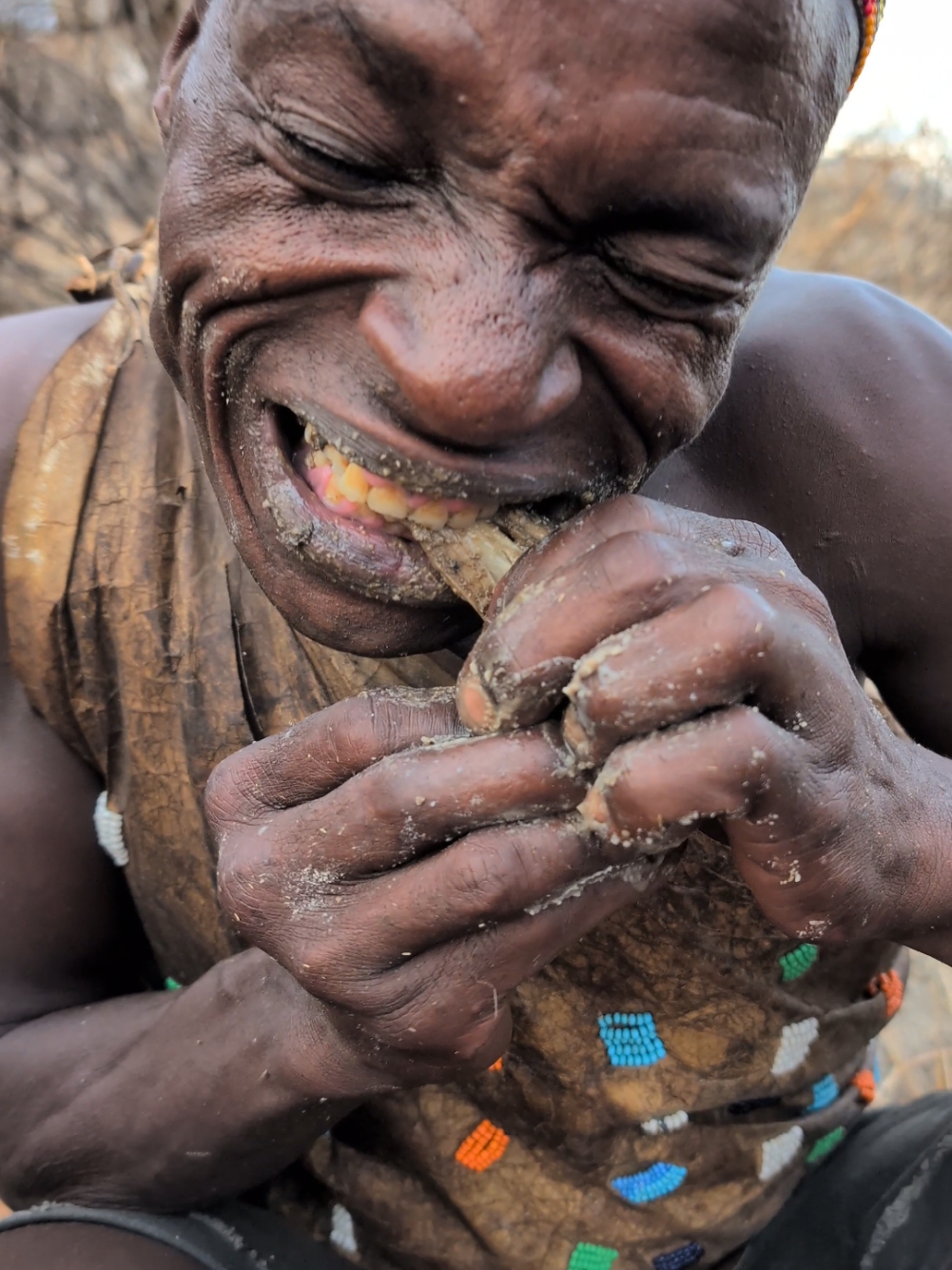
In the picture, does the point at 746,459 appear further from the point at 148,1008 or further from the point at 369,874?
the point at 148,1008

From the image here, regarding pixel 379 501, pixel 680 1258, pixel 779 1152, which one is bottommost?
pixel 680 1258

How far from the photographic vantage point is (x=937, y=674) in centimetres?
146

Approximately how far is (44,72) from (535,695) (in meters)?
5.13

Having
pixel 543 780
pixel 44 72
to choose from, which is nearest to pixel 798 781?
pixel 543 780

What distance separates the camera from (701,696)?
70 centimetres

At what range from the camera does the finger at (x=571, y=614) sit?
745mm

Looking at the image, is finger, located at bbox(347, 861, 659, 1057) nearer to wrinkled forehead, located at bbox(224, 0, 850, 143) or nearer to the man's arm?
the man's arm

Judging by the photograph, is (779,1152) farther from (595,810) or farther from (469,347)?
(469,347)

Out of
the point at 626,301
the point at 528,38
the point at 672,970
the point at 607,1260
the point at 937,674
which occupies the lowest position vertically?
the point at 607,1260

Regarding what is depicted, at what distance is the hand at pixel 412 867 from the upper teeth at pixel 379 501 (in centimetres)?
20

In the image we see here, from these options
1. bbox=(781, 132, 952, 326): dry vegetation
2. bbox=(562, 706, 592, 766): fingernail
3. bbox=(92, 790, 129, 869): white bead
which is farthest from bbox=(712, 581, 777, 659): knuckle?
bbox=(781, 132, 952, 326): dry vegetation

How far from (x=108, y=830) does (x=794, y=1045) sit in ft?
3.67

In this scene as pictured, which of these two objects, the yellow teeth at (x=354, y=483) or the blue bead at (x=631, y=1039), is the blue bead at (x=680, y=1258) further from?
the yellow teeth at (x=354, y=483)

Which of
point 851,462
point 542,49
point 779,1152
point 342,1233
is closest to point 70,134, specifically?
point 851,462
